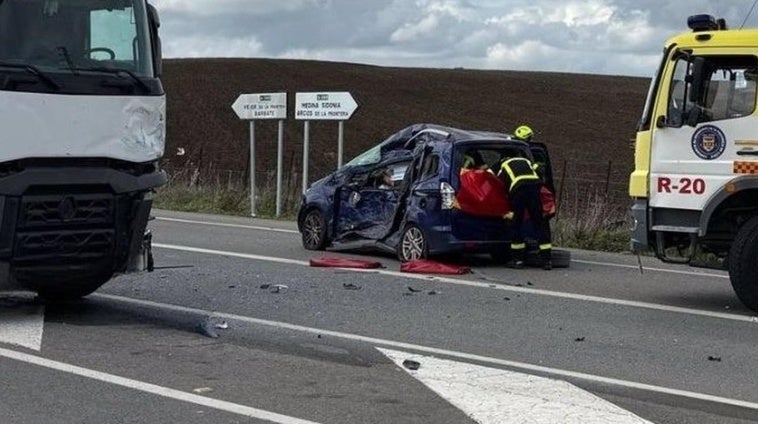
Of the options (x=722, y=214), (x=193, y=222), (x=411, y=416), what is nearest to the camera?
(x=411, y=416)

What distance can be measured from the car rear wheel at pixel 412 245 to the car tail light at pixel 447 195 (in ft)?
1.62

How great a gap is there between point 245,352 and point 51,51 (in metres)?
2.95

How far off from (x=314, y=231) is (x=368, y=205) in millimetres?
1216

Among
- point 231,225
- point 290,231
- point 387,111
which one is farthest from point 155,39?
point 387,111

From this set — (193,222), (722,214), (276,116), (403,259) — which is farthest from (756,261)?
(276,116)

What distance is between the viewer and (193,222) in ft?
68.9

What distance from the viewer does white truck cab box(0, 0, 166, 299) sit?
9.06 meters

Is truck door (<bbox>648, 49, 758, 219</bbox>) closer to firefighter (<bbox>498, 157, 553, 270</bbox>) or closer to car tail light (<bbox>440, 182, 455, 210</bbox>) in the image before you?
firefighter (<bbox>498, 157, 553, 270</bbox>)

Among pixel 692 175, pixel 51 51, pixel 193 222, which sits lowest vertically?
pixel 193 222

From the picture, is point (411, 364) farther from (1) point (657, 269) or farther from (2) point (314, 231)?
(2) point (314, 231)

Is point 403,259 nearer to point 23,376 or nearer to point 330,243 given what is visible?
point 330,243

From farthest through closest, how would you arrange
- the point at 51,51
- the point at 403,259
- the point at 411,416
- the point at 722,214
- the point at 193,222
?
the point at 193,222, the point at 403,259, the point at 722,214, the point at 51,51, the point at 411,416

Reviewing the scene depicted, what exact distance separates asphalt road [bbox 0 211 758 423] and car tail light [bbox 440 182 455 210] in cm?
95

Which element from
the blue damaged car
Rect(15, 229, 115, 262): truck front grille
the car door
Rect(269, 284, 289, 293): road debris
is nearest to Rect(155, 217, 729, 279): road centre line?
the blue damaged car
